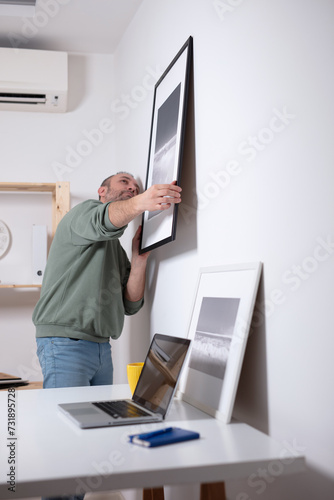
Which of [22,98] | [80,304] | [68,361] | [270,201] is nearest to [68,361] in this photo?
[68,361]

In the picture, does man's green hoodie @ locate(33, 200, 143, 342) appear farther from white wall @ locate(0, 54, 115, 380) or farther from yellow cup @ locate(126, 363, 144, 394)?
white wall @ locate(0, 54, 115, 380)

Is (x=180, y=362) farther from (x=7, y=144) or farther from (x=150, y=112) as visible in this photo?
(x=7, y=144)

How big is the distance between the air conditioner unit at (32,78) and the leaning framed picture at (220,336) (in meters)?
1.95

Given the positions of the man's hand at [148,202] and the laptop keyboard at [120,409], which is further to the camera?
the man's hand at [148,202]

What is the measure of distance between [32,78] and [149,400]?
88.2 inches

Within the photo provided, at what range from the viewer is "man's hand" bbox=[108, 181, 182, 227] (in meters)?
1.53

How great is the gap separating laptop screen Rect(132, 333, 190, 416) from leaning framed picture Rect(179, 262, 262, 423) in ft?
0.29

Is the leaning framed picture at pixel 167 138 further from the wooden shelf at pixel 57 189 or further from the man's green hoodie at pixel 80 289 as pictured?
the wooden shelf at pixel 57 189

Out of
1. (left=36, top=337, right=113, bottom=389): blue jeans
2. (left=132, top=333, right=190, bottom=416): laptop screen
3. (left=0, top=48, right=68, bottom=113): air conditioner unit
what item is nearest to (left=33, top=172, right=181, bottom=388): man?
(left=36, top=337, right=113, bottom=389): blue jeans

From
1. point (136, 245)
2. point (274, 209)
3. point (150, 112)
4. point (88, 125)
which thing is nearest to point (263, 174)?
point (274, 209)

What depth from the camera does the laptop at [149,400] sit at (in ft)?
3.58

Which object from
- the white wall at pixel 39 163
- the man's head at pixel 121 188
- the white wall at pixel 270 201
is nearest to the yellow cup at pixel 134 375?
the white wall at pixel 270 201

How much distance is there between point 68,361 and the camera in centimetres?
191

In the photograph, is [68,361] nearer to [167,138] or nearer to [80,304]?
[80,304]
